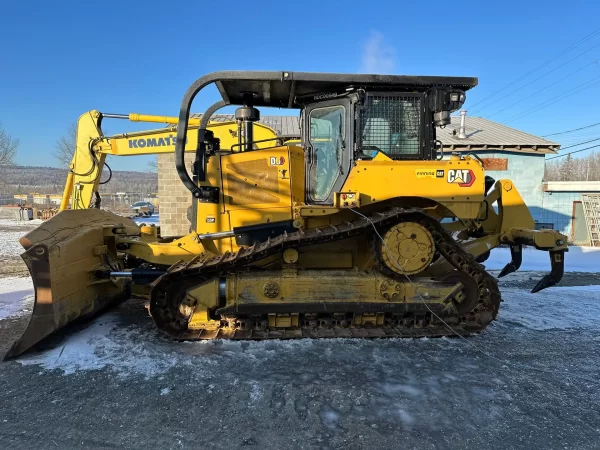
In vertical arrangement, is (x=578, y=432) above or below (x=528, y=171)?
below

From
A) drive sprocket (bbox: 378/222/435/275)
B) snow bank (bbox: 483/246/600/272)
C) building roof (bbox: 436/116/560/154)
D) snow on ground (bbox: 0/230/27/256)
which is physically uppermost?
building roof (bbox: 436/116/560/154)

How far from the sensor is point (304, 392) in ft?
11.1

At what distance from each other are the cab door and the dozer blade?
2860mm

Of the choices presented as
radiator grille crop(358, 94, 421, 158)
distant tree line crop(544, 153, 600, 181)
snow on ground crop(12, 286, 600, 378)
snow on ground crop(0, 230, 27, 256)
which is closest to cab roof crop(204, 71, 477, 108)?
radiator grille crop(358, 94, 421, 158)

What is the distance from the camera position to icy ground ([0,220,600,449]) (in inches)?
111

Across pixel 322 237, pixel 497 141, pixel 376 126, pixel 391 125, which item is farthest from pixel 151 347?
pixel 497 141

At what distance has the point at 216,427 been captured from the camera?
290 cm

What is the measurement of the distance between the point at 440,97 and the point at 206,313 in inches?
147

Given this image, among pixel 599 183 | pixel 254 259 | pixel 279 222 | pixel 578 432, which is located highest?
pixel 599 183

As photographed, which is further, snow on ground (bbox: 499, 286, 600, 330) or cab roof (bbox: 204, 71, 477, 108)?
snow on ground (bbox: 499, 286, 600, 330)

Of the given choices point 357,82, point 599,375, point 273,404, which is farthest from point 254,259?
point 599,375

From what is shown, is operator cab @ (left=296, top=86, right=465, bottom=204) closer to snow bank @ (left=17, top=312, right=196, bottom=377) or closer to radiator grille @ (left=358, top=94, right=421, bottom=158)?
radiator grille @ (left=358, top=94, right=421, bottom=158)

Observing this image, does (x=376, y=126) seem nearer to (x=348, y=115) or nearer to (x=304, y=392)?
(x=348, y=115)

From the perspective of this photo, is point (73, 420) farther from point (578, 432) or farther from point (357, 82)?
point (357, 82)
